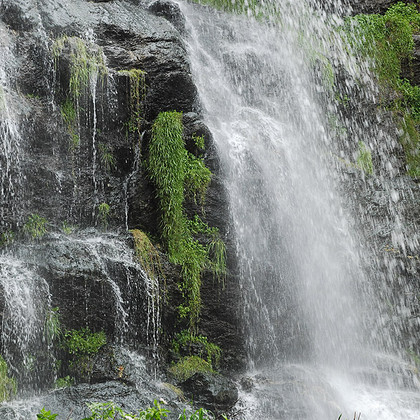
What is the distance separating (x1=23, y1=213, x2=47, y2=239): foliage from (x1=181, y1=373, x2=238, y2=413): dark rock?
3.27m

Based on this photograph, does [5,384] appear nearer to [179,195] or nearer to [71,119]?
[179,195]

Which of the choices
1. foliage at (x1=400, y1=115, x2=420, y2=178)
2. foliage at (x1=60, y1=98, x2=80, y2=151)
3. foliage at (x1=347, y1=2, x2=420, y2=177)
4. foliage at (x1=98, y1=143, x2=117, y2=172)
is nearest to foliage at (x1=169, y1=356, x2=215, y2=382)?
foliage at (x1=98, y1=143, x2=117, y2=172)

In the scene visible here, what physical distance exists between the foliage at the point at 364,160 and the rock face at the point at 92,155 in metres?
4.70

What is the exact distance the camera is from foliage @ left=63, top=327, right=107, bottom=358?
745 centimetres

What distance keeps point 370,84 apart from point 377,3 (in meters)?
4.05

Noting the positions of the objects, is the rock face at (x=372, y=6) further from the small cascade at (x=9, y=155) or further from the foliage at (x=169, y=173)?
the small cascade at (x=9, y=155)

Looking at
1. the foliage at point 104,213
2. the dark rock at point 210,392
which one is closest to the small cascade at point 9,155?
the foliage at point 104,213

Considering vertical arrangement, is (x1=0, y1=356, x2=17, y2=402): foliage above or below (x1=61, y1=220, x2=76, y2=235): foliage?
below

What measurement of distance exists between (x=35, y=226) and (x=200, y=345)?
11.0ft

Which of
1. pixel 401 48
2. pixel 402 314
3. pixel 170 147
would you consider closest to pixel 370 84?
pixel 401 48

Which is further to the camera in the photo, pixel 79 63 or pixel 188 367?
pixel 79 63

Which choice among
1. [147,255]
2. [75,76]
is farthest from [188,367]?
[75,76]

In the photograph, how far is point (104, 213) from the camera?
9.34m

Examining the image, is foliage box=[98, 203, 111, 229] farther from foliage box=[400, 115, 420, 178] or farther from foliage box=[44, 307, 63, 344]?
foliage box=[400, 115, 420, 178]
